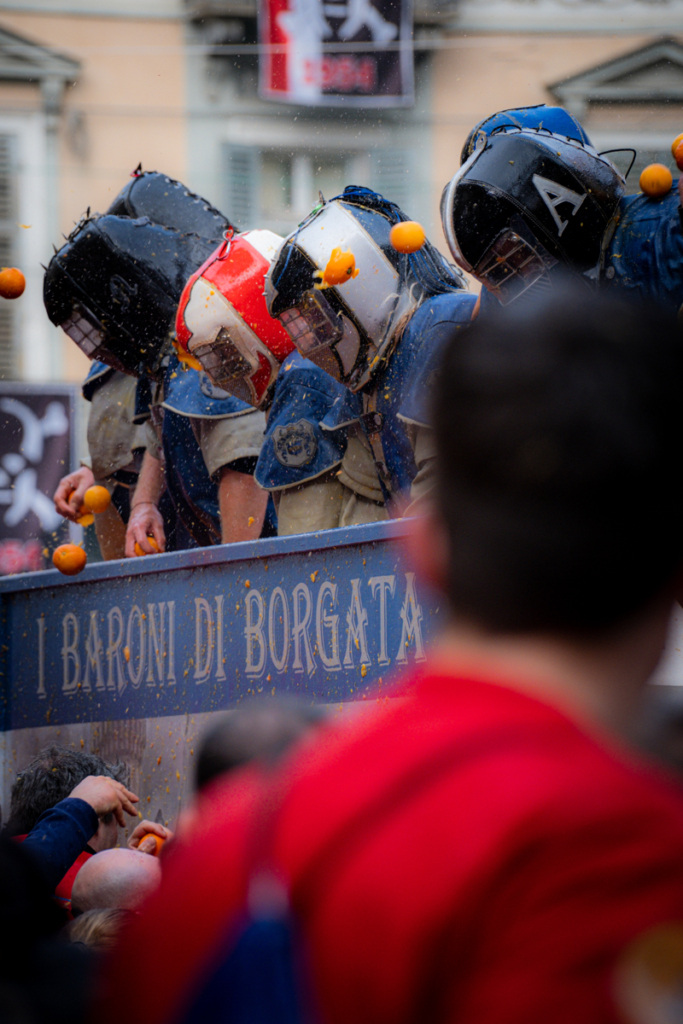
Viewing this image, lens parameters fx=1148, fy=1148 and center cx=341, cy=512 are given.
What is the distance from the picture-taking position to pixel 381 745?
59cm

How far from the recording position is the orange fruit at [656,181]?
2.42m

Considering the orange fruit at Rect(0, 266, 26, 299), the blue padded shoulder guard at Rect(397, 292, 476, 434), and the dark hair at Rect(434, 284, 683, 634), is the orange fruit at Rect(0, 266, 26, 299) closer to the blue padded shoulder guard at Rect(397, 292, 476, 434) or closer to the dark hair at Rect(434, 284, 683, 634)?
the blue padded shoulder guard at Rect(397, 292, 476, 434)

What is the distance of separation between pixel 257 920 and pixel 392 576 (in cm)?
204

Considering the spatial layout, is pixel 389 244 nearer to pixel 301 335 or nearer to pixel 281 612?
pixel 301 335

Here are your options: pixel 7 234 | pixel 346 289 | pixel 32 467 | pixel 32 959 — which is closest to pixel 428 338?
pixel 346 289

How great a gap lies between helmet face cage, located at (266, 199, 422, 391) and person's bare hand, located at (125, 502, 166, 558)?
1.13 metres

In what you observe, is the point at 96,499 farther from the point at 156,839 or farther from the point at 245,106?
the point at 245,106

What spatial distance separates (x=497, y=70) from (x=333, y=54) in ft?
2.48

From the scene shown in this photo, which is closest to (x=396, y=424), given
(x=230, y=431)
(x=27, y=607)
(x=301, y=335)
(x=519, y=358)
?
(x=301, y=335)

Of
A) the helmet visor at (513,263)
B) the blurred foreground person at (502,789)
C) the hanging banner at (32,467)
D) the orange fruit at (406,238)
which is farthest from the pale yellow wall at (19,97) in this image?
the blurred foreground person at (502,789)

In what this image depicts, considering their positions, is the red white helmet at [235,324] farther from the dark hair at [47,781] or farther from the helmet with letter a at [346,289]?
the dark hair at [47,781]

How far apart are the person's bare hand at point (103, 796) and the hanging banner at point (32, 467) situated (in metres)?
3.82

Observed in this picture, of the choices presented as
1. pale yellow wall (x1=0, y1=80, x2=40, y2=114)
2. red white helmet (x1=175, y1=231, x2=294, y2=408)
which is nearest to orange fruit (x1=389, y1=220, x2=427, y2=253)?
red white helmet (x1=175, y1=231, x2=294, y2=408)

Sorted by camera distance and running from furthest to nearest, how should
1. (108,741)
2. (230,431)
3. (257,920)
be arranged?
(230,431), (108,741), (257,920)
